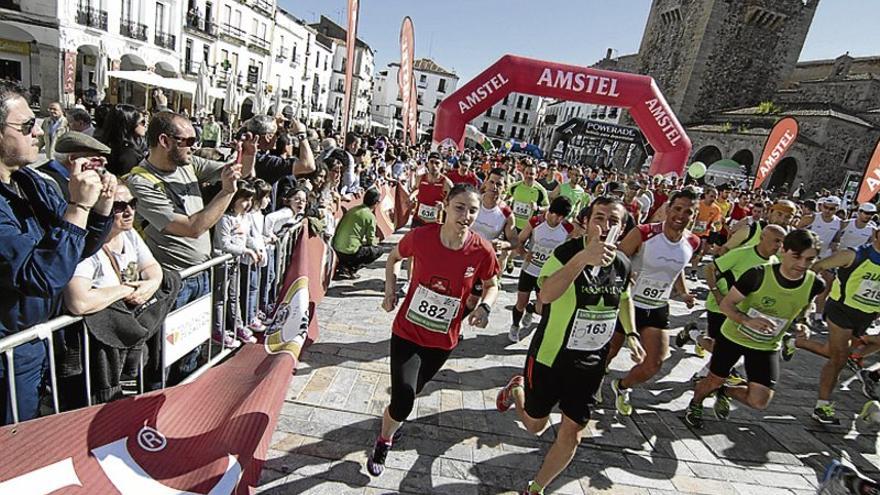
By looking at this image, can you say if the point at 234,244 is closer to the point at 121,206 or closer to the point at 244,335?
the point at 244,335

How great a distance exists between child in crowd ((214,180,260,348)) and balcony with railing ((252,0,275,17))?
39.6 m

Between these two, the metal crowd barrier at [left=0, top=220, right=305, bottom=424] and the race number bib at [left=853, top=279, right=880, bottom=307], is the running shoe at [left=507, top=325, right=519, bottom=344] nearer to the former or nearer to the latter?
the metal crowd barrier at [left=0, top=220, right=305, bottom=424]

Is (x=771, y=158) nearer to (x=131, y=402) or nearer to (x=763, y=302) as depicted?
(x=763, y=302)

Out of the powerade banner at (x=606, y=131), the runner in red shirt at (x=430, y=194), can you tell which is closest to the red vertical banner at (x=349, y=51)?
the runner in red shirt at (x=430, y=194)

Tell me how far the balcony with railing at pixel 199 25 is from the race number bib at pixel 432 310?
115 feet

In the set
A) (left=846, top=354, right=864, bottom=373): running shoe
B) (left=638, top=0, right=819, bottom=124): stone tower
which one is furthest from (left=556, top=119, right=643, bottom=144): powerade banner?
(left=846, top=354, right=864, bottom=373): running shoe

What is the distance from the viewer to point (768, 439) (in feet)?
13.9

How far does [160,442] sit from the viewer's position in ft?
7.33

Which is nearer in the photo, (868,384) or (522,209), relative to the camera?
(868,384)

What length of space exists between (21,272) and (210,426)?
1.10 metres

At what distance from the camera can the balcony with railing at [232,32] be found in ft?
113

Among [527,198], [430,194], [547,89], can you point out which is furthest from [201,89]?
[527,198]

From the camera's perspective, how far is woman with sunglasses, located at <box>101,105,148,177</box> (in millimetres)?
3766

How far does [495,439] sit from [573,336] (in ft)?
4.02
